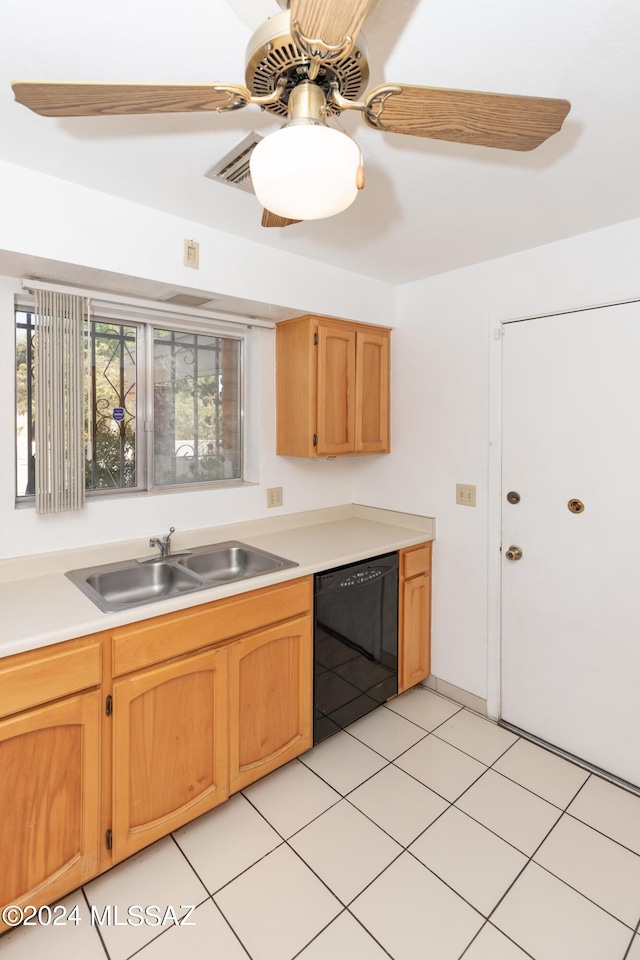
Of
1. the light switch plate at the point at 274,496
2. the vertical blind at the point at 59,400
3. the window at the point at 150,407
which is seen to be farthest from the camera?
the light switch plate at the point at 274,496

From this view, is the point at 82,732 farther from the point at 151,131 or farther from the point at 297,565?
the point at 151,131

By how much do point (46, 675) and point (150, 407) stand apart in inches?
50.3

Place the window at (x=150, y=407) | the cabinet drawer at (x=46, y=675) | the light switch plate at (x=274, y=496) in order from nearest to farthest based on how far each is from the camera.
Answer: the cabinet drawer at (x=46, y=675) < the window at (x=150, y=407) < the light switch plate at (x=274, y=496)

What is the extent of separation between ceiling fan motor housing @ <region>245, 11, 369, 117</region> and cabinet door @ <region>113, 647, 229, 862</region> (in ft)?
5.31

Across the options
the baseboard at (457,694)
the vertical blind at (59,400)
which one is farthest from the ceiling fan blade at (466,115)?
the baseboard at (457,694)

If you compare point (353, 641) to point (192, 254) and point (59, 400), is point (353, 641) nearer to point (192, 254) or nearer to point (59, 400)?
point (59, 400)

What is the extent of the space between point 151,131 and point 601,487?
2.06 metres

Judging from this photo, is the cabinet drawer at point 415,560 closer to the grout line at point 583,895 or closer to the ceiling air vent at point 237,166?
the grout line at point 583,895

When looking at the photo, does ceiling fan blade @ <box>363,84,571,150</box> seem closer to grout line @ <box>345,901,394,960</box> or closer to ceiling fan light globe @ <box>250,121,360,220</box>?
ceiling fan light globe @ <box>250,121,360,220</box>

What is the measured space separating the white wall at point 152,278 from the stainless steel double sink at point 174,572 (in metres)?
0.17

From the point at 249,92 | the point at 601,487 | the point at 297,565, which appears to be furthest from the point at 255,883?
the point at 249,92

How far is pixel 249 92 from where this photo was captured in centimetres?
89

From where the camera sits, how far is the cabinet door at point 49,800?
54.3 inches

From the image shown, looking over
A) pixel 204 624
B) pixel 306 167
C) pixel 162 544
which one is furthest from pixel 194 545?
pixel 306 167
